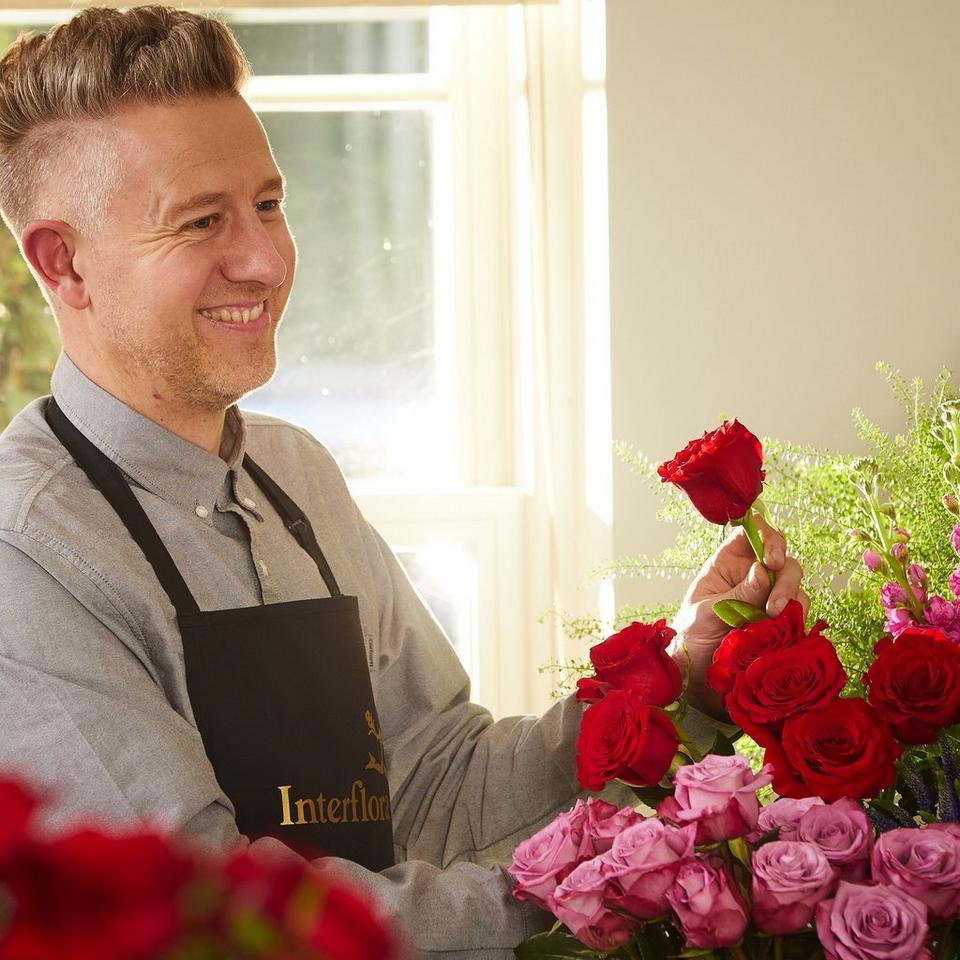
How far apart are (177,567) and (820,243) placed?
3.91ft

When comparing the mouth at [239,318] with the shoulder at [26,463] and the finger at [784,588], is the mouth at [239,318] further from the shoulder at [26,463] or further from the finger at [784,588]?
the finger at [784,588]

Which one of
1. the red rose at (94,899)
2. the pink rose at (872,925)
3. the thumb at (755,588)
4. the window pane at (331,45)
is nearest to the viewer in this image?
the red rose at (94,899)

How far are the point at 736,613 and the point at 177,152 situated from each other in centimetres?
75

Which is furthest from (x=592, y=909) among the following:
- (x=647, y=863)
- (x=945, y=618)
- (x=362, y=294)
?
(x=362, y=294)

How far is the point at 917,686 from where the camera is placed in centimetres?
88

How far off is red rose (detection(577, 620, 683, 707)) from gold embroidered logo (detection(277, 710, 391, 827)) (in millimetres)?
464

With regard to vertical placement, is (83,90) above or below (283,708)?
above

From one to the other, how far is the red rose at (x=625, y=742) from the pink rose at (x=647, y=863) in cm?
8

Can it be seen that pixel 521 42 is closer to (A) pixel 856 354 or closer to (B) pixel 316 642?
(A) pixel 856 354

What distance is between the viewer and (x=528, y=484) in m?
2.40

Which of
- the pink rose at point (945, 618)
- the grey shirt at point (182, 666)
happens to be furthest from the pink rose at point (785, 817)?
the grey shirt at point (182, 666)

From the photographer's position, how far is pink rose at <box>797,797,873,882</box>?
793mm

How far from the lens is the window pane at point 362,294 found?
2.45m

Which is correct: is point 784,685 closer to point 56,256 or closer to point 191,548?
point 191,548
